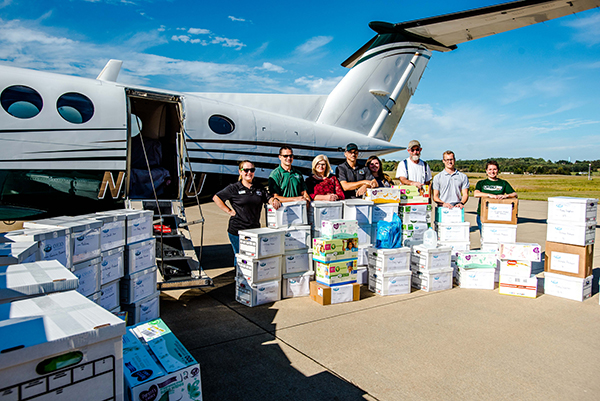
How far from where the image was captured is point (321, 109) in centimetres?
1116

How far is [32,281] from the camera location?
1953mm

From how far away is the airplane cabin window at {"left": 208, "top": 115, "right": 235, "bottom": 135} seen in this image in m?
7.91

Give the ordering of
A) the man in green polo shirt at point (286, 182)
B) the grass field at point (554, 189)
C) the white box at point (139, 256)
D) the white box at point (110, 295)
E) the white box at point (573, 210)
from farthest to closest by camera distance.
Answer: the grass field at point (554, 189), the man in green polo shirt at point (286, 182), the white box at point (573, 210), the white box at point (139, 256), the white box at point (110, 295)

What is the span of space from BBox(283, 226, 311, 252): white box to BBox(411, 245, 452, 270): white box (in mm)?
1768

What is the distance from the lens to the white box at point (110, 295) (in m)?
3.88

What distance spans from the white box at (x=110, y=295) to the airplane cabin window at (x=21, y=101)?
3.80 m

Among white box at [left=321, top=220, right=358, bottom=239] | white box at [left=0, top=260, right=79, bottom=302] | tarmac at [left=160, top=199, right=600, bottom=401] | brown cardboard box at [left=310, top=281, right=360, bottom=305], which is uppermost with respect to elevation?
white box at [left=0, top=260, right=79, bottom=302]

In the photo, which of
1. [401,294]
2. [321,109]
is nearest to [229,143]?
[321,109]

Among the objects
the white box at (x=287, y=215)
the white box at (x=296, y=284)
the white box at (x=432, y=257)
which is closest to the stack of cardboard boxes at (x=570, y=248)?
the white box at (x=432, y=257)

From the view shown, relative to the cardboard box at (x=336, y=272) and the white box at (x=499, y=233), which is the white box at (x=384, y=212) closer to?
the cardboard box at (x=336, y=272)

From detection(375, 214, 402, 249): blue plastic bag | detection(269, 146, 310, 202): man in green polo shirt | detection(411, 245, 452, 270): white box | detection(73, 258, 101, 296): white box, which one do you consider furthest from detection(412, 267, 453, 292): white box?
detection(73, 258, 101, 296): white box

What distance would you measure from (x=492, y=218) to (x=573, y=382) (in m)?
3.67

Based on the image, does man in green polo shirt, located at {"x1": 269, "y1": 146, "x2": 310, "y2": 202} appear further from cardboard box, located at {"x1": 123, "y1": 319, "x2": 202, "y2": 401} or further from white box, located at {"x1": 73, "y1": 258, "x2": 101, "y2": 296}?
cardboard box, located at {"x1": 123, "y1": 319, "x2": 202, "y2": 401}

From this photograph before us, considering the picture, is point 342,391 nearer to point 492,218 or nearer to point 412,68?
point 492,218
